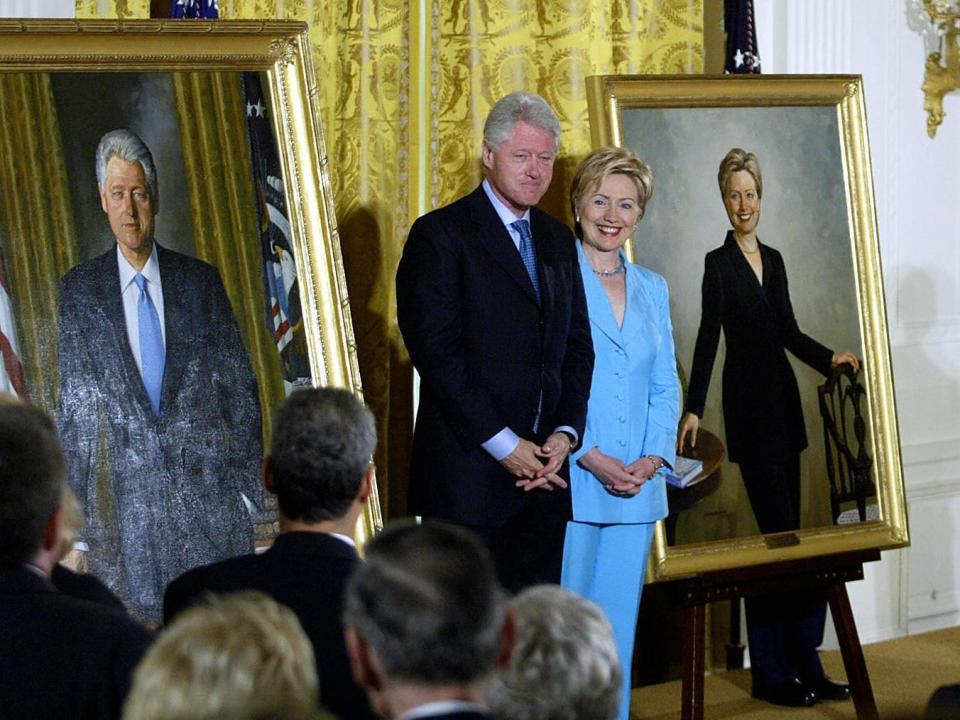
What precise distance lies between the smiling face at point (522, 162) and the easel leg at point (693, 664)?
1638 millimetres

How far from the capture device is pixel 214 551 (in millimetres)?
4301

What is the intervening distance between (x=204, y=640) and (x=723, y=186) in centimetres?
435

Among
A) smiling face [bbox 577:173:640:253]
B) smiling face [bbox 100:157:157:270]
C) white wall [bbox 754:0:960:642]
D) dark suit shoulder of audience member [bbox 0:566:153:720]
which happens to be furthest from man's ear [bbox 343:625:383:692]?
white wall [bbox 754:0:960:642]

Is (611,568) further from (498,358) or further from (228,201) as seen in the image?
(228,201)

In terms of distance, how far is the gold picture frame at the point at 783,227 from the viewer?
5547 millimetres

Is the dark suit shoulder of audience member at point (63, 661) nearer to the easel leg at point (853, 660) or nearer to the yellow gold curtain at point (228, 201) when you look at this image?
the yellow gold curtain at point (228, 201)

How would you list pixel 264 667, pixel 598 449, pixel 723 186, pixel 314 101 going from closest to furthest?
pixel 264 667, pixel 314 101, pixel 598 449, pixel 723 186

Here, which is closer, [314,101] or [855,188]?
[314,101]

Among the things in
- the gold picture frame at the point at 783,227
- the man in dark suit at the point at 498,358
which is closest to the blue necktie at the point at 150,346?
the man in dark suit at the point at 498,358

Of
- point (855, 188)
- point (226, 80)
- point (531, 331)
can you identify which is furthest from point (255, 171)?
point (855, 188)

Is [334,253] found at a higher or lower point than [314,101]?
lower

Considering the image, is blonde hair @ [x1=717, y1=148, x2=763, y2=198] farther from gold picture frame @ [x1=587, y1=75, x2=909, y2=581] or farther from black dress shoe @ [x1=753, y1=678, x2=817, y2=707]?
black dress shoe @ [x1=753, y1=678, x2=817, y2=707]

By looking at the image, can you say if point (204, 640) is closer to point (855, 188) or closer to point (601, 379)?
point (601, 379)

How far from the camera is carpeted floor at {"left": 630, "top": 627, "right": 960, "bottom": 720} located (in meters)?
6.09
